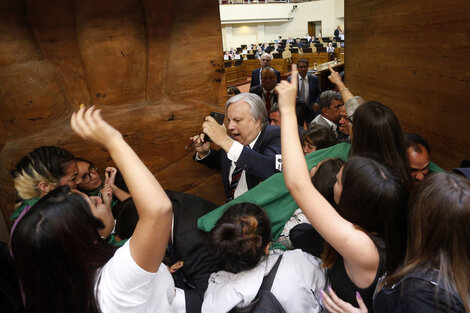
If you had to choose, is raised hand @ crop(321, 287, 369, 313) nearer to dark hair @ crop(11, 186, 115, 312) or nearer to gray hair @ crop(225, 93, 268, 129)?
dark hair @ crop(11, 186, 115, 312)

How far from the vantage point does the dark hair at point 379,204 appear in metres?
0.88

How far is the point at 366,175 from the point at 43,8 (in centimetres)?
157

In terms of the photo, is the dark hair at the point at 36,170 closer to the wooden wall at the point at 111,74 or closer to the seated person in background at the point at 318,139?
the wooden wall at the point at 111,74

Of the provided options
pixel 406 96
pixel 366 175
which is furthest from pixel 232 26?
pixel 366 175

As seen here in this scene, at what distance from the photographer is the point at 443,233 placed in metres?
0.76

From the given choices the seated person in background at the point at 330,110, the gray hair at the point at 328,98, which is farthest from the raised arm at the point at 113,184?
the gray hair at the point at 328,98

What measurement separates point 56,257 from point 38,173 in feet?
2.74

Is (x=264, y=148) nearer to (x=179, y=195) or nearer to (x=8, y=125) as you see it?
(x=179, y=195)

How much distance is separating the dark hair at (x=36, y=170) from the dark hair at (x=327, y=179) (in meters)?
1.20

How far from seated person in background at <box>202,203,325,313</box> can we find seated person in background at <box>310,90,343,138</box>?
1.83 m

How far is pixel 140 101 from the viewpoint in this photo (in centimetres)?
176

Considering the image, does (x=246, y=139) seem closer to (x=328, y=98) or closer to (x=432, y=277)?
(x=432, y=277)

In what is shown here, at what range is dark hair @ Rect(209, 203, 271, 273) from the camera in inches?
41.9

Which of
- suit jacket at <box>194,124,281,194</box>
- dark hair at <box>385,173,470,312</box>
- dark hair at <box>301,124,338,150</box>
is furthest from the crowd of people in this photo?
dark hair at <box>301,124,338,150</box>
